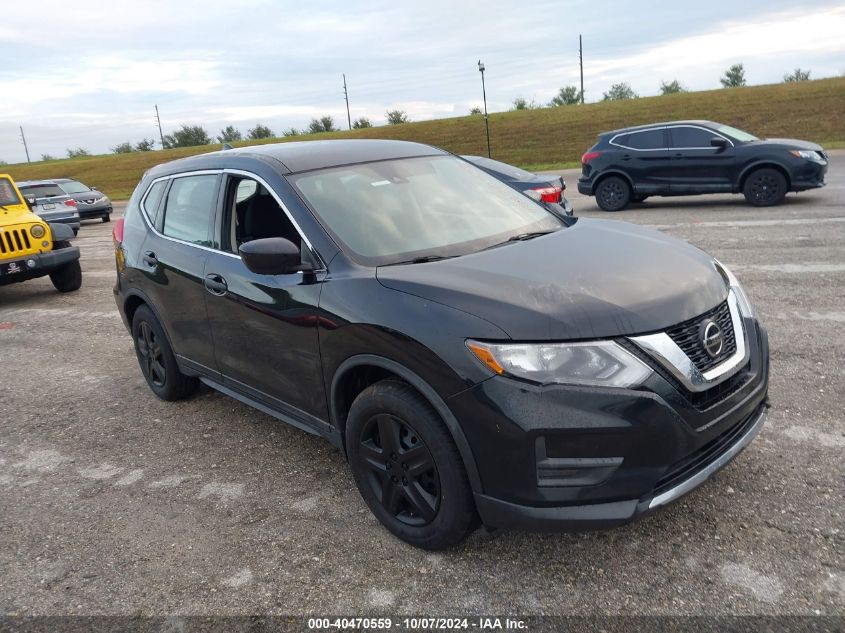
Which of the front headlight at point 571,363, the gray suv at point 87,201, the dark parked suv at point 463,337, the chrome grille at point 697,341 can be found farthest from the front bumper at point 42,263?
the gray suv at point 87,201

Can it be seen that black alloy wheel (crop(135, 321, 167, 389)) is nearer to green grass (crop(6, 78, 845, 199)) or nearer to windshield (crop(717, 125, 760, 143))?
windshield (crop(717, 125, 760, 143))

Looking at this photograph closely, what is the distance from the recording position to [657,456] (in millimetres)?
2570

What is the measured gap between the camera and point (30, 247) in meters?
9.55

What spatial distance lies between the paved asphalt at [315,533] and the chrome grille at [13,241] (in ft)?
15.3

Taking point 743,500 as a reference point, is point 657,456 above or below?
above

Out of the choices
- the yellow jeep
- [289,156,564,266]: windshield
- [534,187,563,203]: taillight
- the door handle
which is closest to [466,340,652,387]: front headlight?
[289,156,564,266]: windshield

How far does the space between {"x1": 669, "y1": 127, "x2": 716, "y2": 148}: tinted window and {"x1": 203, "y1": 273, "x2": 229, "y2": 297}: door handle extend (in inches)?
476

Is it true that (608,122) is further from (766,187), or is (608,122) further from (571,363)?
(571,363)

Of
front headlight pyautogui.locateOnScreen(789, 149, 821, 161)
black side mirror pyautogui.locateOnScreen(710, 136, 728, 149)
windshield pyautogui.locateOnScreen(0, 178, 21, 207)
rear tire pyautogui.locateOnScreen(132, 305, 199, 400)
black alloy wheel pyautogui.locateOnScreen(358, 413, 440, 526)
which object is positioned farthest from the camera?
black side mirror pyautogui.locateOnScreen(710, 136, 728, 149)

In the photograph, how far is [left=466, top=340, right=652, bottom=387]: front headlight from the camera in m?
2.54

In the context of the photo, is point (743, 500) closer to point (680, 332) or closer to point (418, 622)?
point (680, 332)

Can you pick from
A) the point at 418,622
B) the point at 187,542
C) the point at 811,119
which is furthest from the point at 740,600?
the point at 811,119

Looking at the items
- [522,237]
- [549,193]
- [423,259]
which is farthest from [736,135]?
[423,259]

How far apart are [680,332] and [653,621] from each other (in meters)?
1.06
